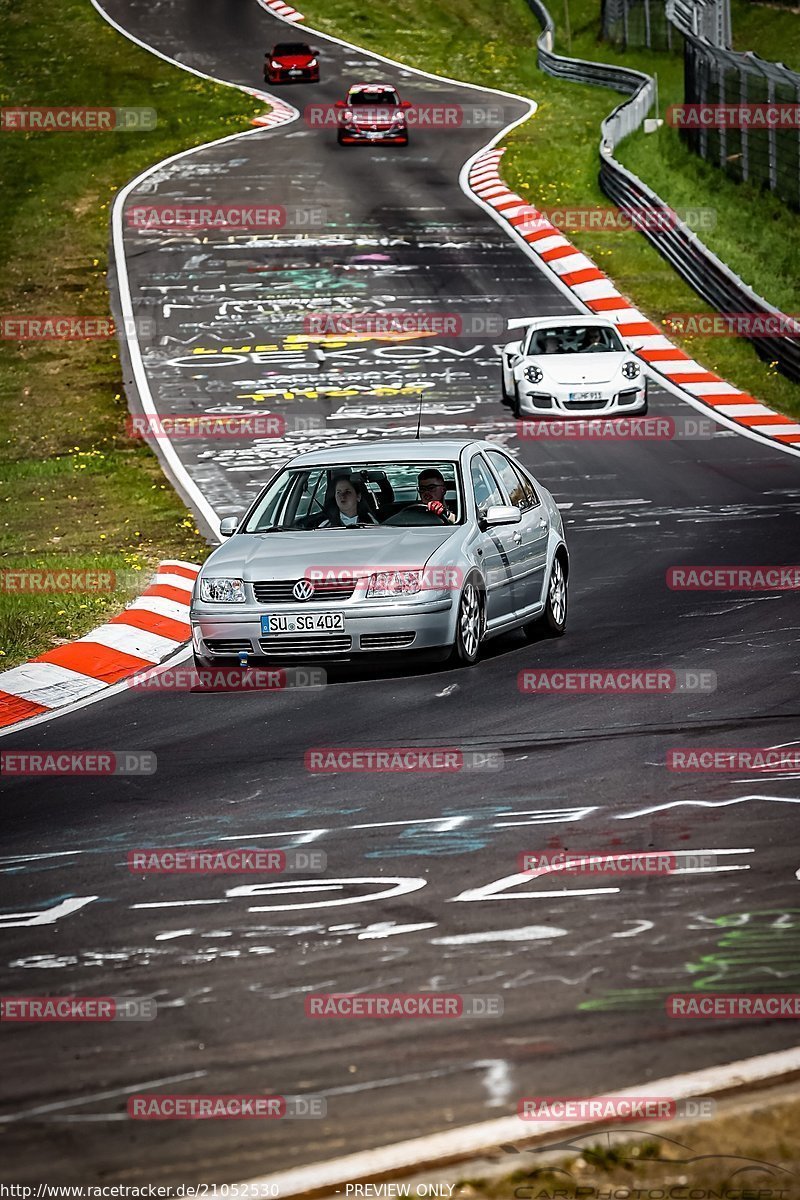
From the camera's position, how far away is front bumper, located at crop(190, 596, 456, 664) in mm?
11688

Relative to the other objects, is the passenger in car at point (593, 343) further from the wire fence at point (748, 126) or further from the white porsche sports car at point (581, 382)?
the wire fence at point (748, 126)

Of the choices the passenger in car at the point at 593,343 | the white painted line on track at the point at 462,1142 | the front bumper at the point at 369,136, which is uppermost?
the white painted line on track at the point at 462,1142

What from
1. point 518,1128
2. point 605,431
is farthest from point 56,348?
point 518,1128

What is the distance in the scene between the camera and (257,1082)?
5480 millimetres

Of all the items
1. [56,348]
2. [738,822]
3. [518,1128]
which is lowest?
[56,348]

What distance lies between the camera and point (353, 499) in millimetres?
12703

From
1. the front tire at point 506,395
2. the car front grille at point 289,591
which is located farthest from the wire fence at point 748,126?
the car front grille at point 289,591

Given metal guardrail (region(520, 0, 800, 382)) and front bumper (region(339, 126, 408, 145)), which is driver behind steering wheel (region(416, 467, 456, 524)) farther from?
front bumper (region(339, 126, 408, 145))

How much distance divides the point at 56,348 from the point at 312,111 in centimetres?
2378

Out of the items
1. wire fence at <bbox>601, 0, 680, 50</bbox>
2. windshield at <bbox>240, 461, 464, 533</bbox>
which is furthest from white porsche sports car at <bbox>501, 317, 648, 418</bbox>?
wire fence at <bbox>601, 0, 680, 50</bbox>

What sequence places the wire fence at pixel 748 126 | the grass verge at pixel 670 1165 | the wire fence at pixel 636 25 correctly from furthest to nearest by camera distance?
the wire fence at pixel 636 25 → the wire fence at pixel 748 126 → the grass verge at pixel 670 1165

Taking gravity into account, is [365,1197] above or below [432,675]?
above

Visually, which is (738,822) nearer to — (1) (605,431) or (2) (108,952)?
(2) (108,952)

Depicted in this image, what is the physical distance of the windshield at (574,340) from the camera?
84.8 ft
